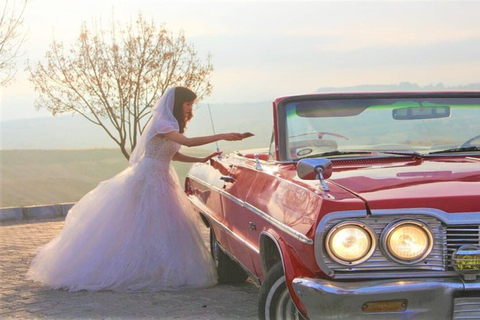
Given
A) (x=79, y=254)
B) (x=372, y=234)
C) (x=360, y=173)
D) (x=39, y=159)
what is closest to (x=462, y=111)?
(x=360, y=173)

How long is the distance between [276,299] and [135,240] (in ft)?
8.39

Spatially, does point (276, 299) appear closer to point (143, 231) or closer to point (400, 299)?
point (400, 299)

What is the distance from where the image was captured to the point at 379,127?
484cm

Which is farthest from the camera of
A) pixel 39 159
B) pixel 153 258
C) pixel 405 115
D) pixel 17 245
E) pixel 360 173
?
pixel 39 159

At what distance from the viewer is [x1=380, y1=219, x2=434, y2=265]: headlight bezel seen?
3.23m

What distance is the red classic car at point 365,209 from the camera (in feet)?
10.5

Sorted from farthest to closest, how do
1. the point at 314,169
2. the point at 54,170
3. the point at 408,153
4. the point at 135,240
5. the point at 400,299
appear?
the point at 54,170 → the point at 135,240 → the point at 408,153 → the point at 314,169 → the point at 400,299

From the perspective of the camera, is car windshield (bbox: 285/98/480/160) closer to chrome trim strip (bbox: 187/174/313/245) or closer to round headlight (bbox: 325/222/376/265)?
chrome trim strip (bbox: 187/174/313/245)

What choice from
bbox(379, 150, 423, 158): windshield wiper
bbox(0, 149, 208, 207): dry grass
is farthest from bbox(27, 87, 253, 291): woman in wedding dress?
bbox(0, 149, 208, 207): dry grass

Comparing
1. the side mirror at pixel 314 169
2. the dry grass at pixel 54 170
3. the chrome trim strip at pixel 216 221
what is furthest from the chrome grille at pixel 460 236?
the dry grass at pixel 54 170

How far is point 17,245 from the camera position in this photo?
9023 millimetres

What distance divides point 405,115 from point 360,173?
1.17 m

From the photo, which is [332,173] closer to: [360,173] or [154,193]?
[360,173]

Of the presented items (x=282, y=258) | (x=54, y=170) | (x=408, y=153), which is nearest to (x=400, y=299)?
(x=282, y=258)
